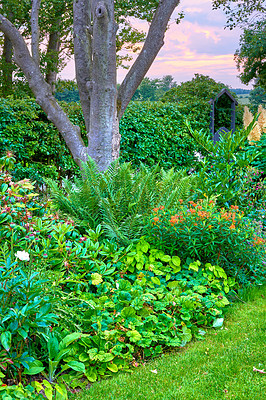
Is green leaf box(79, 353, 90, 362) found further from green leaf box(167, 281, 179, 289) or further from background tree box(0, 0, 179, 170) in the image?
background tree box(0, 0, 179, 170)

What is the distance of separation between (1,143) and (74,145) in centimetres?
156

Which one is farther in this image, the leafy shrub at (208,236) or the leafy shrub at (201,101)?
the leafy shrub at (201,101)

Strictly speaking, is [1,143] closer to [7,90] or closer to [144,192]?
[144,192]

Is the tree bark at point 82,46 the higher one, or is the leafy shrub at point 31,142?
the tree bark at point 82,46

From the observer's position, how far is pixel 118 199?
3.92 m

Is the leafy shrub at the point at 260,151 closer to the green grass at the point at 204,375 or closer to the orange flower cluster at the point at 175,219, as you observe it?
the orange flower cluster at the point at 175,219

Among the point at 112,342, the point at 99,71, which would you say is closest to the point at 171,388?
the point at 112,342

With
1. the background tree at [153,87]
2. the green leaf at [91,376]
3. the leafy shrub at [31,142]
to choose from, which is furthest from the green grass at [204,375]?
the background tree at [153,87]

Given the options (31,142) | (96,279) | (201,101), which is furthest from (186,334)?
(201,101)

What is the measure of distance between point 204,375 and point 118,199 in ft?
6.51

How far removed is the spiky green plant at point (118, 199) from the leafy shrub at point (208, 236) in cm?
28

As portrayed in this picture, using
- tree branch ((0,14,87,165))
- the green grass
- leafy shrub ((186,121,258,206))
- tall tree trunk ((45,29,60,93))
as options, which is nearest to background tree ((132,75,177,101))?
tall tree trunk ((45,29,60,93))

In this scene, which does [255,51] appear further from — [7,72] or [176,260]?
[176,260]

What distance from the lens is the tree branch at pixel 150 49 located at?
6.25 m
